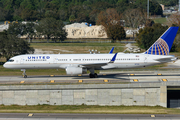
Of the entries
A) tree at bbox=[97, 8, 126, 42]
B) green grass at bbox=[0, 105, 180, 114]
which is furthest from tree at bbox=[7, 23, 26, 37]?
green grass at bbox=[0, 105, 180, 114]

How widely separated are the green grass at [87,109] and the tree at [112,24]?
86488 mm

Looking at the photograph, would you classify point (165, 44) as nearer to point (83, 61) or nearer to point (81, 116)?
point (83, 61)

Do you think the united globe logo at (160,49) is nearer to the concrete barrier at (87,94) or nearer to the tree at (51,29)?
the concrete barrier at (87,94)

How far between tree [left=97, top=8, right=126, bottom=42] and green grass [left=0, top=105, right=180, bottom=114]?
8649 cm

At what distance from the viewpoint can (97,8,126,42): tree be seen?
404 feet

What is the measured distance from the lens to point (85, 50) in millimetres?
99438

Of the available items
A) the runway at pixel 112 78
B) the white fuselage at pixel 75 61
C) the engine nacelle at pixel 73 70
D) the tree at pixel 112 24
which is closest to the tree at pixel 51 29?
the tree at pixel 112 24

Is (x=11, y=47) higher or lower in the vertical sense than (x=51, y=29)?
lower

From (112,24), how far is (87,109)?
106900mm

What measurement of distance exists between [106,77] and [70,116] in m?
15.1

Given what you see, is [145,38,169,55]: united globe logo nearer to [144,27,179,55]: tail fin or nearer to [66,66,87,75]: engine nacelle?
[144,27,179,55]: tail fin

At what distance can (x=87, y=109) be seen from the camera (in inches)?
1478

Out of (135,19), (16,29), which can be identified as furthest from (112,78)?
(135,19)

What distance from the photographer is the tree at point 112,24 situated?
404 ft
